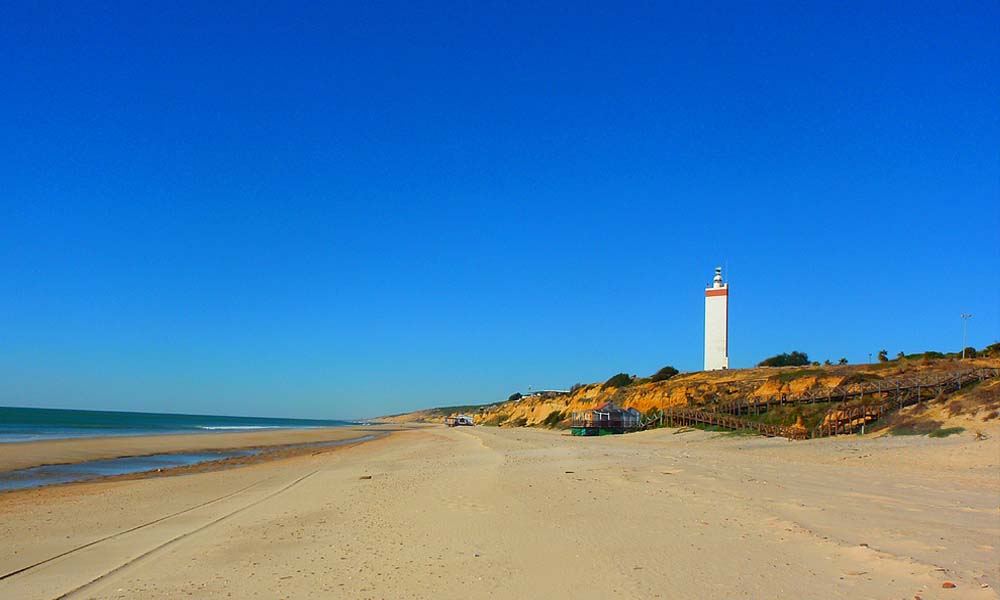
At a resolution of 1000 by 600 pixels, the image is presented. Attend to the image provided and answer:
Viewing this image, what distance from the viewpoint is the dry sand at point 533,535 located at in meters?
7.06

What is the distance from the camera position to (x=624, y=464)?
20.4 meters

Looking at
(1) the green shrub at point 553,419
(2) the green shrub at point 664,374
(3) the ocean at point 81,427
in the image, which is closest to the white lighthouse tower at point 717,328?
(2) the green shrub at point 664,374

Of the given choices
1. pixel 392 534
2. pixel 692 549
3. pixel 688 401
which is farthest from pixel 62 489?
pixel 688 401

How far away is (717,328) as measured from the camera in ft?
209

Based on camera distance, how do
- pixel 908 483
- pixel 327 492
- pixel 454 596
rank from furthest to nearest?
pixel 327 492, pixel 908 483, pixel 454 596

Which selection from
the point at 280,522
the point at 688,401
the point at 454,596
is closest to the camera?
the point at 454,596

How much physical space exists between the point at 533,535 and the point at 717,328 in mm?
57669

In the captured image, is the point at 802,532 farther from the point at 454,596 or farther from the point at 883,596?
the point at 454,596

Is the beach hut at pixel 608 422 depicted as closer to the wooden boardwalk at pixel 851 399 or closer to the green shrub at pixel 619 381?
the wooden boardwalk at pixel 851 399

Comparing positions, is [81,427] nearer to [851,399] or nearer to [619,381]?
[619,381]

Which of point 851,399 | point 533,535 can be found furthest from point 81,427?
point 533,535

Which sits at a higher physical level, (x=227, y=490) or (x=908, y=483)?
(x=908, y=483)

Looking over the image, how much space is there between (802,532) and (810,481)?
6790 millimetres

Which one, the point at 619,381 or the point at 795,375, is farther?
the point at 619,381
